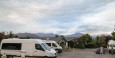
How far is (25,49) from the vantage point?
2600 cm

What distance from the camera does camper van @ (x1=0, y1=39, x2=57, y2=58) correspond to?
25516mm

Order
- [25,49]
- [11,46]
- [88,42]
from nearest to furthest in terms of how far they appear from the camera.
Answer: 1. [25,49]
2. [11,46]
3. [88,42]

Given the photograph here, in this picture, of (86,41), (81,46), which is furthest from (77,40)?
(81,46)

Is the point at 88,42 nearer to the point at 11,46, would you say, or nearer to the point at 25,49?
the point at 11,46

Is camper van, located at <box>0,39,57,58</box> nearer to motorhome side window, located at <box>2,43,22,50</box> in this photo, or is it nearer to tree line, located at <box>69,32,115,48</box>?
motorhome side window, located at <box>2,43,22,50</box>

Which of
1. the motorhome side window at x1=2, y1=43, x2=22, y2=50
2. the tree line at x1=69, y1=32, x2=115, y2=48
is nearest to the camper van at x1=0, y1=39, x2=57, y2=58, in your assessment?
the motorhome side window at x1=2, y1=43, x2=22, y2=50

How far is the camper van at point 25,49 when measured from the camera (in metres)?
25.5

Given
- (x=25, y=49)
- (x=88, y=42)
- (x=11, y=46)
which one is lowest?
(x=25, y=49)

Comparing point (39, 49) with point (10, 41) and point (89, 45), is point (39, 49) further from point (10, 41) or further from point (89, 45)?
point (89, 45)

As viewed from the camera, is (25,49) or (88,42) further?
(88,42)

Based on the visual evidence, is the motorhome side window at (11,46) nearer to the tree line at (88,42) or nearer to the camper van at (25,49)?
the camper van at (25,49)

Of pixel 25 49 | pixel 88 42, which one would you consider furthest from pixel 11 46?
pixel 88 42

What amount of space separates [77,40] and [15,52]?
170ft

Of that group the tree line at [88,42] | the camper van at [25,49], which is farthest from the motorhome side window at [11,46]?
the tree line at [88,42]
